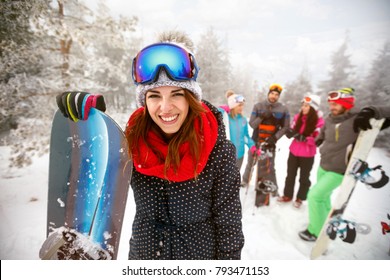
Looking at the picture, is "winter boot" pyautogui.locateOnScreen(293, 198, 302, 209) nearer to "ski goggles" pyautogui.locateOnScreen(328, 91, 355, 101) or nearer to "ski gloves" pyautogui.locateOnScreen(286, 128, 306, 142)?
"ski gloves" pyautogui.locateOnScreen(286, 128, 306, 142)

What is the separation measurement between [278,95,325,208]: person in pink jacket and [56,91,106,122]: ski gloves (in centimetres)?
293

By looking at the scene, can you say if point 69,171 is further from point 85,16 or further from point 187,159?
point 85,16

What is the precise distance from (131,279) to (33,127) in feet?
7.93

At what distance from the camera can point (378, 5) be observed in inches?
66.1

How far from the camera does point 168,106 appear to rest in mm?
887

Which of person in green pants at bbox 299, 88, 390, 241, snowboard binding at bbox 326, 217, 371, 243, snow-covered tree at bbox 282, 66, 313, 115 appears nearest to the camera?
person in green pants at bbox 299, 88, 390, 241

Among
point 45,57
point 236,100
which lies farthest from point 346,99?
point 45,57

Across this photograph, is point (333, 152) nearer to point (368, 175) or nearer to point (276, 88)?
point (368, 175)

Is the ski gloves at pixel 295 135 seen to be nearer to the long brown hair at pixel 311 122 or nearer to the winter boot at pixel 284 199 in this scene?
the long brown hair at pixel 311 122

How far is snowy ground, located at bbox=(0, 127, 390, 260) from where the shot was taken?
2.12 meters

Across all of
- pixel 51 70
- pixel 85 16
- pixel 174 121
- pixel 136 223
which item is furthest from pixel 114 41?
pixel 136 223

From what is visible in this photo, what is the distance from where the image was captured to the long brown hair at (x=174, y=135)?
3.00 ft

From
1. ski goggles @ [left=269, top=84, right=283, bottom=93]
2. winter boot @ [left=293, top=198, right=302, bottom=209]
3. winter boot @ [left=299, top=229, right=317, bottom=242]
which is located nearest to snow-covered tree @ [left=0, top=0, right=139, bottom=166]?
ski goggles @ [left=269, top=84, right=283, bottom=93]

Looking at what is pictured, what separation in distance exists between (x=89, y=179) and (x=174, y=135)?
0.77 m
